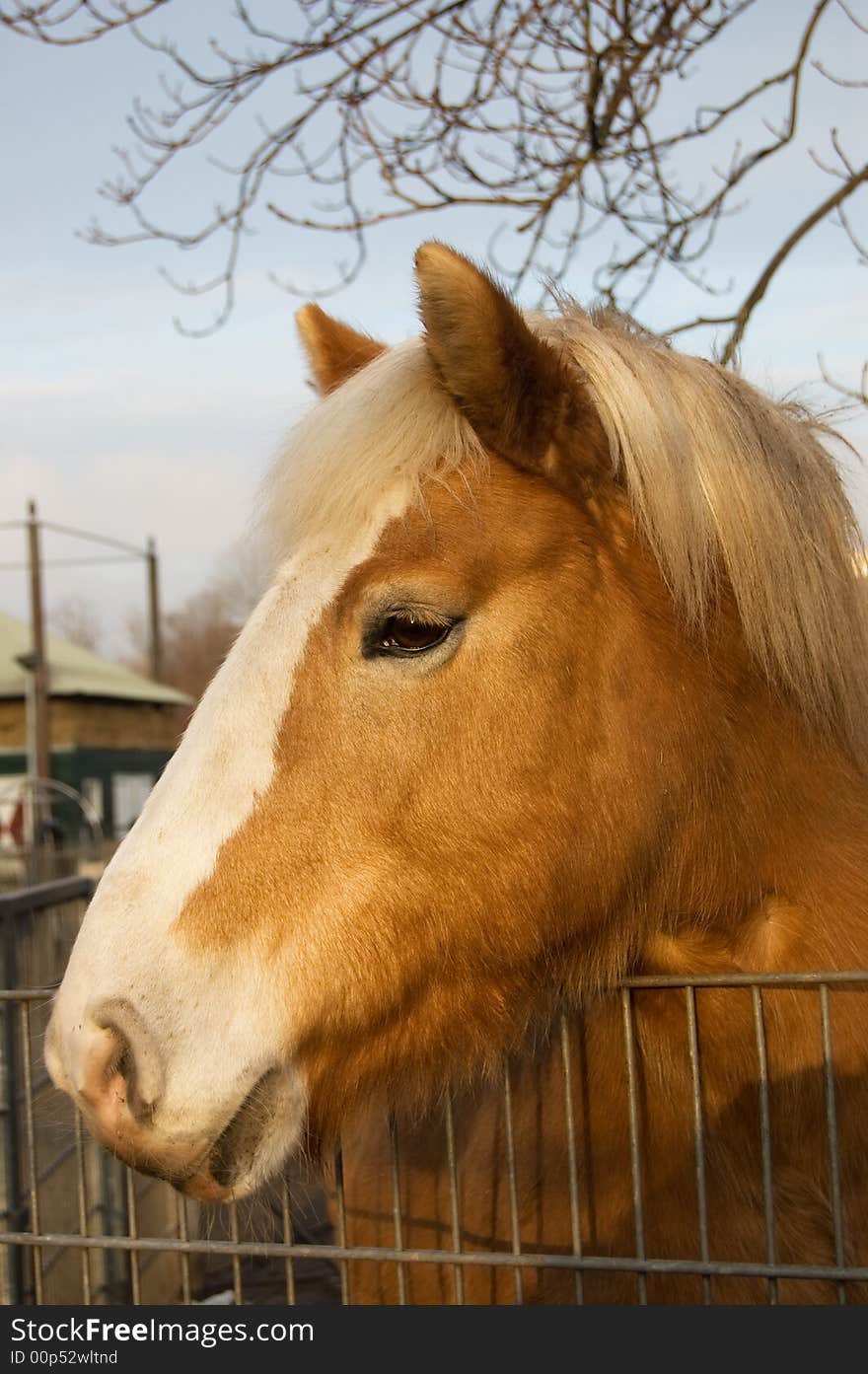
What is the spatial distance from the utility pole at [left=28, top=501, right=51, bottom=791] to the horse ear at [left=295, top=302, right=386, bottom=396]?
2044 centimetres

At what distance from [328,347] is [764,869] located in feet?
4.59

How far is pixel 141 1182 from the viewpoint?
14.2ft

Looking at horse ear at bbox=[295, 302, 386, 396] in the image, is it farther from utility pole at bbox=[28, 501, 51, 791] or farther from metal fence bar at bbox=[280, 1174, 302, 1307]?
utility pole at bbox=[28, 501, 51, 791]

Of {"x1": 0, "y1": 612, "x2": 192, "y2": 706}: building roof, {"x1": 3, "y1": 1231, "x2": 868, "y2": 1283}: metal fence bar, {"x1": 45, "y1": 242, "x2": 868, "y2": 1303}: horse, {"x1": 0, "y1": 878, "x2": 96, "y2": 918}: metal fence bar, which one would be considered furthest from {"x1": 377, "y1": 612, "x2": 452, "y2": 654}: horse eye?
{"x1": 0, "y1": 612, "x2": 192, "y2": 706}: building roof

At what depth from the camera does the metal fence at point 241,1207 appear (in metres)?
1.64

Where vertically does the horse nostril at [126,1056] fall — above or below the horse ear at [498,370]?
below

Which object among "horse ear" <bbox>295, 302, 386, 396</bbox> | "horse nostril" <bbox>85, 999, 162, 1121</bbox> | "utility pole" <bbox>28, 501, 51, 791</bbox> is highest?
"utility pole" <bbox>28, 501, 51, 791</bbox>

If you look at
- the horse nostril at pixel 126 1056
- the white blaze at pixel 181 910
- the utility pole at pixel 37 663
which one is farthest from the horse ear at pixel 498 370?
the utility pole at pixel 37 663

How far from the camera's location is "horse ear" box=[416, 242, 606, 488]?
1.67 meters

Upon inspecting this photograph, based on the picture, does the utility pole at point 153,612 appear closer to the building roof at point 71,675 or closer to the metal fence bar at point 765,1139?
the building roof at point 71,675

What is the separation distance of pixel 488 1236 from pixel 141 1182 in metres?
2.60

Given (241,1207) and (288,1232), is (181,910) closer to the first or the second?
(288,1232)

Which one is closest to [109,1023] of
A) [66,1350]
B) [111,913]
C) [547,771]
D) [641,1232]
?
[111,913]

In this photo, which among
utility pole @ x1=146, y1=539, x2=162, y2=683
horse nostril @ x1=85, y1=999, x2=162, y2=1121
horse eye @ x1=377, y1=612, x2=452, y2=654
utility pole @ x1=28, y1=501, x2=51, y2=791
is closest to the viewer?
horse nostril @ x1=85, y1=999, x2=162, y2=1121
